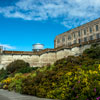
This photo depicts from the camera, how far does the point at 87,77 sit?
32.3ft

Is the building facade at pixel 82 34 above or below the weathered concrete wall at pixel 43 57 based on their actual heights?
above

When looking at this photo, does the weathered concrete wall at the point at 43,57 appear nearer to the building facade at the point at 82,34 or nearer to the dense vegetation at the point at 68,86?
the building facade at the point at 82,34

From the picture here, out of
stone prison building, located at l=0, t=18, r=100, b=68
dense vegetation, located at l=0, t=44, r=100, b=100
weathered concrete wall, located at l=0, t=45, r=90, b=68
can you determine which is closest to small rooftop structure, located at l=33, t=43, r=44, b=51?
stone prison building, located at l=0, t=18, r=100, b=68

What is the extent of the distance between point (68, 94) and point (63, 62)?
656cm

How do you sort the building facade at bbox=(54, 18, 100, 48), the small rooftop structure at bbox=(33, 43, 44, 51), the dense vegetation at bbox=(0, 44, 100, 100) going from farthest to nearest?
the small rooftop structure at bbox=(33, 43, 44, 51) → the building facade at bbox=(54, 18, 100, 48) → the dense vegetation at bbox=(0, 44, 100, 100)

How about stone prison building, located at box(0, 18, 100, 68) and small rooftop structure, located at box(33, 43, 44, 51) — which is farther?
small rooftop structure, located at box(33, 43, 44, 51)

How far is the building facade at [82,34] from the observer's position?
41.4 m

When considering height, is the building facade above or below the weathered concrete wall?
above

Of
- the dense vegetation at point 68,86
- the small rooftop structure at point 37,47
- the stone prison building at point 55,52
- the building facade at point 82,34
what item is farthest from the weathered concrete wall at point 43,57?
the dense vegetation at point 68,86

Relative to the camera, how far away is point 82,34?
46500mm

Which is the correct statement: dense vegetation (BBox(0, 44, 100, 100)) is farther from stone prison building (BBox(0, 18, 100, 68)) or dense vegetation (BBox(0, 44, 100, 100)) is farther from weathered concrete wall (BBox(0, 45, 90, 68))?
stone prison building (BBox(0, 18, 100, 68))

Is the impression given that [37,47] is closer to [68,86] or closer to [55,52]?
[55,52]

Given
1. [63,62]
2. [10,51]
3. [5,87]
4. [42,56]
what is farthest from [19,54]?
[63,62]

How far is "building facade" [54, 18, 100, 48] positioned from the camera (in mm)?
41406
